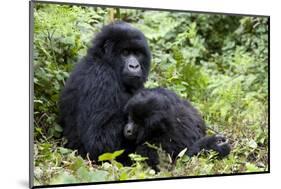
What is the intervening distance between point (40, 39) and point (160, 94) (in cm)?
82

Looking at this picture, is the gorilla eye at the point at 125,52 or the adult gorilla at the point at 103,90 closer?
the adult gorilla at the point at 103,90

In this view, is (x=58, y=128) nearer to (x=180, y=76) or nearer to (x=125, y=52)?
(x=125, y=52)

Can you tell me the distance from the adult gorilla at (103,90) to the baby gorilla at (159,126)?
0.24 feet

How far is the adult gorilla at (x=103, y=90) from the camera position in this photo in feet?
12.3

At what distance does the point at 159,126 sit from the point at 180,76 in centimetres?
54

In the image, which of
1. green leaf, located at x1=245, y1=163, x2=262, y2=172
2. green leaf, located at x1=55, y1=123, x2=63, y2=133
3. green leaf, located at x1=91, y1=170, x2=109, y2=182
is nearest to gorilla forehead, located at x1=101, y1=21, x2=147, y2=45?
green leaf, located at x1=55, y1=123, x2=63, y2=133

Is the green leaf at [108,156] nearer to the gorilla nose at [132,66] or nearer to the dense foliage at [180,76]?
the dense foliage at [180,76]

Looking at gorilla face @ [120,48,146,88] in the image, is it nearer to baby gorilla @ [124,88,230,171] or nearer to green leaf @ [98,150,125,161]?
baby gorilla @ [124,88,230,171]

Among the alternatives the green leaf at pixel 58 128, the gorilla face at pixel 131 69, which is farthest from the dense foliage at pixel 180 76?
the gorilla face at pixel 131 69

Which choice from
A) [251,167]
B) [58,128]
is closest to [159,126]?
[58,128]

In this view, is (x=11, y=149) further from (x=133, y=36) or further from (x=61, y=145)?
(x=133, y=36)

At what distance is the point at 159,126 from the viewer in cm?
376

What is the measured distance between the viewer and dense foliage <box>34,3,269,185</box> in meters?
3.68
